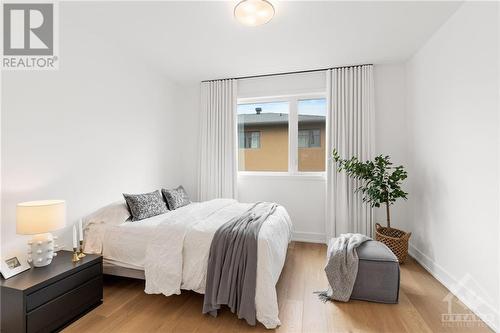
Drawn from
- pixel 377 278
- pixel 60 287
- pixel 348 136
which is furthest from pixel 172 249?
pixel 348 136

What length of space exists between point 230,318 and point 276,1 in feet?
9.24

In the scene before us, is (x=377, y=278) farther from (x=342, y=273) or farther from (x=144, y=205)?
(x=144, y=205)

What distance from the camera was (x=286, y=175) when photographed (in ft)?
13.5

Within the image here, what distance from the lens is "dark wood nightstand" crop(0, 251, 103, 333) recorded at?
1.60 m

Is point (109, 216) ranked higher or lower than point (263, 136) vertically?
lower

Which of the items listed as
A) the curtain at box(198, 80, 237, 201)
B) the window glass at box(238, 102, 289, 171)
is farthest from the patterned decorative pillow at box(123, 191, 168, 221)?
the window glass at box(238, 102, 289, 171)

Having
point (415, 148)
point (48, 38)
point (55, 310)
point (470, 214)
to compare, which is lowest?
point (55, 310)

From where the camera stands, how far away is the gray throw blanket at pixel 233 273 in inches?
73.7

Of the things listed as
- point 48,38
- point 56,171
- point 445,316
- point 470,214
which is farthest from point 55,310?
point 470,214

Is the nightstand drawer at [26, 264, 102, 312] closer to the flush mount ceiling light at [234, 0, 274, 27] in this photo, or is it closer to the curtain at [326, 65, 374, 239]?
the flush mount ceiling light at [234, 0, 274, 27]

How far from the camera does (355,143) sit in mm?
3680

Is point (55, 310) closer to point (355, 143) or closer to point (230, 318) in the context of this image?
point (230, 318)

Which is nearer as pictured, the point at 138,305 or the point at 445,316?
the point at 445,316

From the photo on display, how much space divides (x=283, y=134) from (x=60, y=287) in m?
3.49
